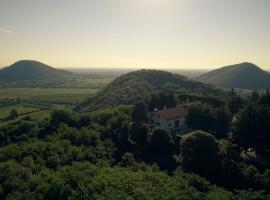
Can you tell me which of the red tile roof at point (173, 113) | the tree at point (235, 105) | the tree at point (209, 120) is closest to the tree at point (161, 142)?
the tree at point (209, 120)

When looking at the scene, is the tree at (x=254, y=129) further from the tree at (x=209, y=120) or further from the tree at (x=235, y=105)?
the tree at (x=235, y=105)

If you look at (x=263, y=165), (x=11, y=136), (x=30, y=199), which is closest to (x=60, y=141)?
(x=11, y=136)

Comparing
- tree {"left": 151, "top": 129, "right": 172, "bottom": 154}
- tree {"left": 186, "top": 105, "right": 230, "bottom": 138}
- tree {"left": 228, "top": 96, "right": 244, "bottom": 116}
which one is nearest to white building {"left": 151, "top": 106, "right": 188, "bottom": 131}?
tree {"left": 186, "top": 105, "right": 230, "bottom": 138}

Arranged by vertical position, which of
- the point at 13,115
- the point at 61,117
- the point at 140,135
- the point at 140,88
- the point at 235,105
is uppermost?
the point at 140,88

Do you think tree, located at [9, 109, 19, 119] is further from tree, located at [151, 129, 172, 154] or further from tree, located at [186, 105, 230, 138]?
tree, located at [151, 129, 172, 154]

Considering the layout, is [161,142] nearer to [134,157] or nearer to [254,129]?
[134,157]

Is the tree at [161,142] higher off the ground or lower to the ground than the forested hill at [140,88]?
lower

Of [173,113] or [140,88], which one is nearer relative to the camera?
[173,113]

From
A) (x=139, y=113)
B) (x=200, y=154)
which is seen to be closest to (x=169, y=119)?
(x=139, y=113)
